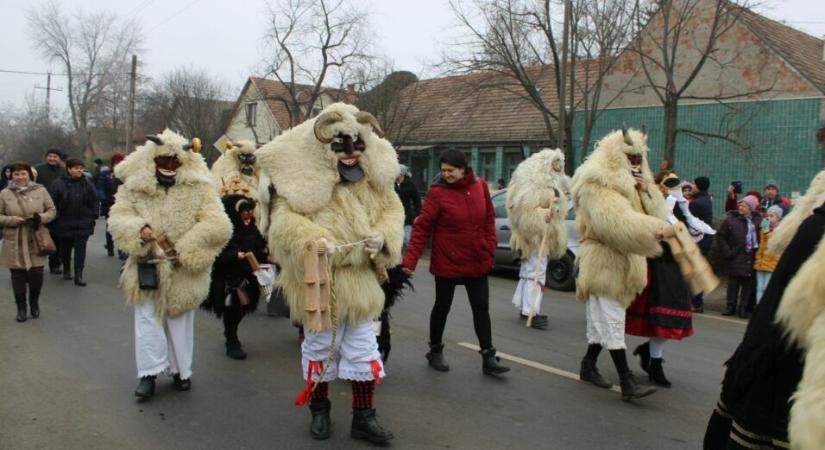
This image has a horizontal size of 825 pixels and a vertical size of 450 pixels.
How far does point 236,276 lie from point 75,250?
5114mm

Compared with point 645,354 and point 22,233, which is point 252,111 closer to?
point 22,233

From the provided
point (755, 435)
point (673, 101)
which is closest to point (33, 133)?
point (673, 101)

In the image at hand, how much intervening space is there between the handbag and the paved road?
874mm

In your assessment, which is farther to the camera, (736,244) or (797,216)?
(736,244)

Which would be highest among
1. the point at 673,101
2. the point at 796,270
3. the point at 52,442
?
the point at 673,101

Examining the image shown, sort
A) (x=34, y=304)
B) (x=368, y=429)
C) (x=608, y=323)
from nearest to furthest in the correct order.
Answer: (x=368, y=429), (x=608, y=323), (x=34, y=304)

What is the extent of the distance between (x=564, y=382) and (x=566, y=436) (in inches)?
49.7

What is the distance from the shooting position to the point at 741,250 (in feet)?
32.2

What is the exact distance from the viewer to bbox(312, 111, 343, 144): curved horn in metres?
4.28

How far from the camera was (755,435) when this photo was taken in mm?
2229

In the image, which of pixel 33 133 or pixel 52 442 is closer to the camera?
pixel 52 442

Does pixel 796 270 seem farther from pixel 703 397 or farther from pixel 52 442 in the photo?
pixel 52 442

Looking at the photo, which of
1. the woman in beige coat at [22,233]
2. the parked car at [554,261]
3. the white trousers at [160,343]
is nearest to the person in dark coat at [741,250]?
the parked car at [554,261]

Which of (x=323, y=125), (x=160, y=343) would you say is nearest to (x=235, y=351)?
(x=160, y=343)
